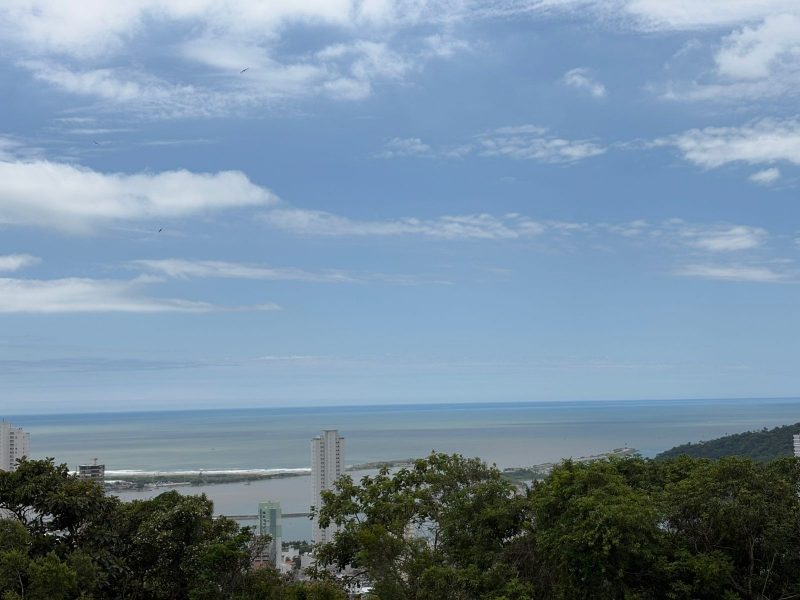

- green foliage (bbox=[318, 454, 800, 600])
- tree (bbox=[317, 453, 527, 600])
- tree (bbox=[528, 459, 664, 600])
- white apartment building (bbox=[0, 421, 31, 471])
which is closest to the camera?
tree (bbox=[528, 459, 664, 600])

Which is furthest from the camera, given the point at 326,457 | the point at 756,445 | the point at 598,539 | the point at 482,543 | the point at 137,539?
the point at 756,445

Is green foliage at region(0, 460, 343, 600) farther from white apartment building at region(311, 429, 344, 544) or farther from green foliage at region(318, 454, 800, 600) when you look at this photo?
white apartment building at region(311, 429, 344, 544)

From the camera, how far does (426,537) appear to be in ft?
36.8

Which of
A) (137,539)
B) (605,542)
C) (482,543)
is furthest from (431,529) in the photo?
(137,539)

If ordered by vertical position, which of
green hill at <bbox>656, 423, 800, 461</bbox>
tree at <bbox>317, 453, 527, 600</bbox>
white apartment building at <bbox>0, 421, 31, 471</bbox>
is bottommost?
green hill at <bbox>656, 423, 800, 461</bbox>

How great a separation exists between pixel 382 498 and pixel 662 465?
4.26 m

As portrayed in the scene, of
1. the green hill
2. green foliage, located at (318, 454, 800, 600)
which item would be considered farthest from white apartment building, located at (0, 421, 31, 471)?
the green hill

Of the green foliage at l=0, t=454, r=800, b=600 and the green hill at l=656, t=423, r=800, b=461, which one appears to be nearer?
the green foliage at l=0, t=454, r=800, b=600

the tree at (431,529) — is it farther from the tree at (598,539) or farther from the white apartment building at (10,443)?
the white apartment building at (10,443)

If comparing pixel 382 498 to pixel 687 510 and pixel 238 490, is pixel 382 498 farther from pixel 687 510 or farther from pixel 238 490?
pixel 238 490

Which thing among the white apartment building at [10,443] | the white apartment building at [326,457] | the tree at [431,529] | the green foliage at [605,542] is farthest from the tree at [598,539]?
the white apartment building at [10,443]

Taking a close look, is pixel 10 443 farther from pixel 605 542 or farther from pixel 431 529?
pixel 605 542

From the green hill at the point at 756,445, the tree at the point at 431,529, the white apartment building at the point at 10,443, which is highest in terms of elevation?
the tree at the point at 431,529

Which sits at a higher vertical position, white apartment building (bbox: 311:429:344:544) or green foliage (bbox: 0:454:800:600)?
green foliage (bbox: 0:454:800:600)
